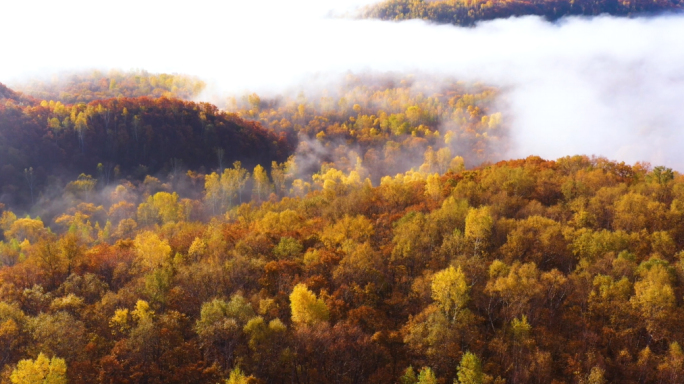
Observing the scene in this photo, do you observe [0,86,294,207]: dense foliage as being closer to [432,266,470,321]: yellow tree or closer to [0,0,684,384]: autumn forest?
[0,0,684,384]: autumn forest

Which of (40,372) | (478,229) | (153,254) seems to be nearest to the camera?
(40,372)

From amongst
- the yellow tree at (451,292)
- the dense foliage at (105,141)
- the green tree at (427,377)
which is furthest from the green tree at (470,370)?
the dense foliage at (105,141)

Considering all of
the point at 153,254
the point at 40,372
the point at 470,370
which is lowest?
the point at 470,370

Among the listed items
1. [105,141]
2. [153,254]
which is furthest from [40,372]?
[105,141]

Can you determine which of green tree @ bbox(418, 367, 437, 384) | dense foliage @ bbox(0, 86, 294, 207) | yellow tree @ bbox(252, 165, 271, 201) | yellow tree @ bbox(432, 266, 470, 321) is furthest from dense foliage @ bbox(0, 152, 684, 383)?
dense foliage @ bbox(0, 86, 294, 207)

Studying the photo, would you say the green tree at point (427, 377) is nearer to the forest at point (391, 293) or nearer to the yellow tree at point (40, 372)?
the forest at point (391, 293)

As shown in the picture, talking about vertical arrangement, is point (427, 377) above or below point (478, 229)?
below

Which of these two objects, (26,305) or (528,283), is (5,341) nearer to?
(26,305)

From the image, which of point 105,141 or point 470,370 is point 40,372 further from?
point 105,141

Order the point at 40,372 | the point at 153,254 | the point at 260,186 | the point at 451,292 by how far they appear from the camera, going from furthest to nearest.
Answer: the point at 260,186
the point at 153,254
the point at 451,292
the point at 40,372
